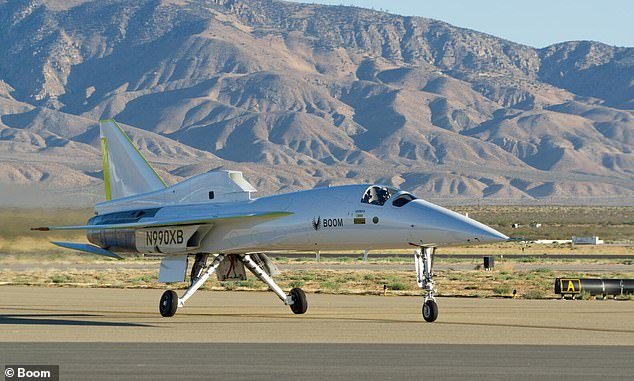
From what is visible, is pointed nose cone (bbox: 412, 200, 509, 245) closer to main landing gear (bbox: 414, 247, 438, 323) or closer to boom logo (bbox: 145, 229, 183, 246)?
main landing gear (bbox: 414, 247, 438, 323)

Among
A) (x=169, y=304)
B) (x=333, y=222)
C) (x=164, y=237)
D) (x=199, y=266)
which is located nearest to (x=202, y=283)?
(x=199, y=266)

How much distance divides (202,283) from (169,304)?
92cm

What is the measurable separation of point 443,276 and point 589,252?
45.0m

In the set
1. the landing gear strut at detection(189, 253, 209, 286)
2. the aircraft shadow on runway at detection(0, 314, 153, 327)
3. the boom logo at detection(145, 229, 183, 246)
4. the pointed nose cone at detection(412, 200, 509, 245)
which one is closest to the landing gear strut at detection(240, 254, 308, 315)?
the landing gear strut at detection(189, 253, 209, 286)

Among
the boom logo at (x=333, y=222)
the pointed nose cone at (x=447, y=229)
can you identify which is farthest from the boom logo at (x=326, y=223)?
the pointed nose cone at (x=447, y=229)

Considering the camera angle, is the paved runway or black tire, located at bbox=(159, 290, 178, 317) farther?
black tire, located at bbox=(159, 290, 178, 317)

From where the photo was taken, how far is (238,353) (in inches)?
796

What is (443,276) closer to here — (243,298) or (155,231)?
(243,298)

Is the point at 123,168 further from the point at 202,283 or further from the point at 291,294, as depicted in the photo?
the point at 291,294

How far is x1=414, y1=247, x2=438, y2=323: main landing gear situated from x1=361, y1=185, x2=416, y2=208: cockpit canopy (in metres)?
1.22

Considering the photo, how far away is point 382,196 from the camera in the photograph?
26.8 metres

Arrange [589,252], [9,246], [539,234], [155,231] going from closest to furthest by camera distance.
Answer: [155,231] < [9,246] < [589,252] < [539,234]

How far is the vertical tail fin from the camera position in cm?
3141

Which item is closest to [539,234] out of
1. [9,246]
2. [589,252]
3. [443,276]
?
[589,252]
